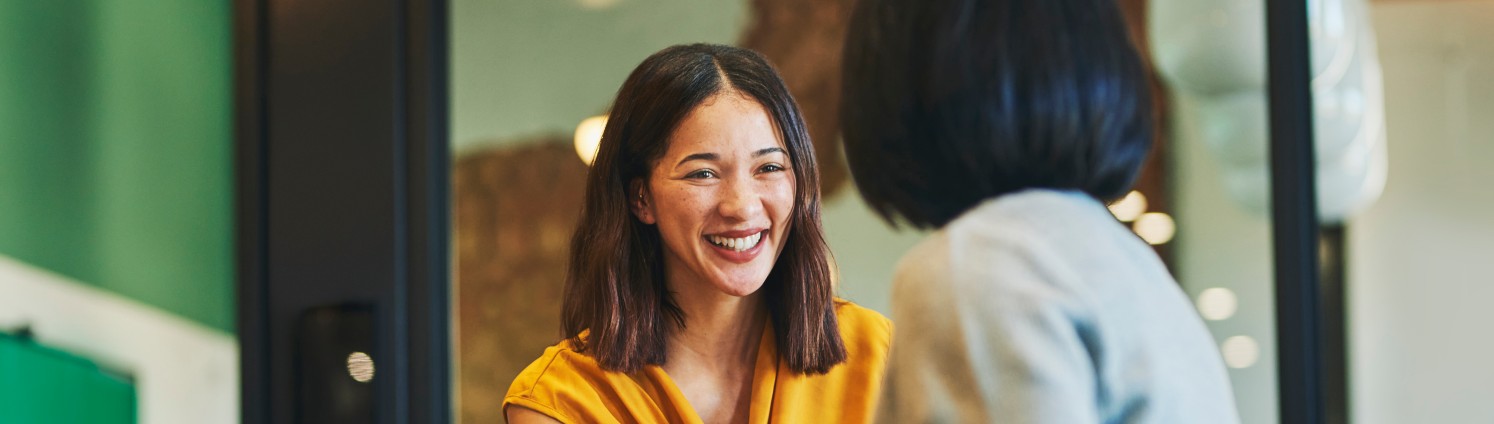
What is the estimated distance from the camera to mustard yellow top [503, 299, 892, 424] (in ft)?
2.78

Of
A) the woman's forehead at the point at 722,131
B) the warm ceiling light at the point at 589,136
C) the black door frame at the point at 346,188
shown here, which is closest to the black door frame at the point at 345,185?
the black door frame at the point at 346,188

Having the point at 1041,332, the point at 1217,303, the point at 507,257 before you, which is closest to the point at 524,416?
the point at 507,257

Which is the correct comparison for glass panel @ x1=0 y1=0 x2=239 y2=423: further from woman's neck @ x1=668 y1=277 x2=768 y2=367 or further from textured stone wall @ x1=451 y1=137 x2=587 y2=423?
woman's neck @ x1=668 y1=277 x2=768 y2=367

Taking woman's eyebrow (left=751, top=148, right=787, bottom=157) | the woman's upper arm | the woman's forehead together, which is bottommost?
the woman's upper arm

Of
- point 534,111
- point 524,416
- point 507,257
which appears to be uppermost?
point 534,111

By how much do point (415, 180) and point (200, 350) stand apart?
0.23m

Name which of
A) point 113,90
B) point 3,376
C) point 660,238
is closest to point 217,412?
point 3,376

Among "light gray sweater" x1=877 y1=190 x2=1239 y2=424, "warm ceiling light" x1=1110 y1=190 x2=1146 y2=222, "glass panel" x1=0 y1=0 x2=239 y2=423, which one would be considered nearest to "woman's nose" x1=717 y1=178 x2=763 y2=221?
"light gray sweater" x1=877 y1=190 x2=1239 y2=424

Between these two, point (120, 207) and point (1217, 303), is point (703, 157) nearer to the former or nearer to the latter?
point (1217, 303)

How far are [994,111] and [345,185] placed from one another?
0.48 meters

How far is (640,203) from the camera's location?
0.84m

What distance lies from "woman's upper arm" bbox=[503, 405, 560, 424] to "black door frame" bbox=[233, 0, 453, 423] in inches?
2.8

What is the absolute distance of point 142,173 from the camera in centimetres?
106

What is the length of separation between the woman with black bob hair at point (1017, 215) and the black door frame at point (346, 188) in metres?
0.32
